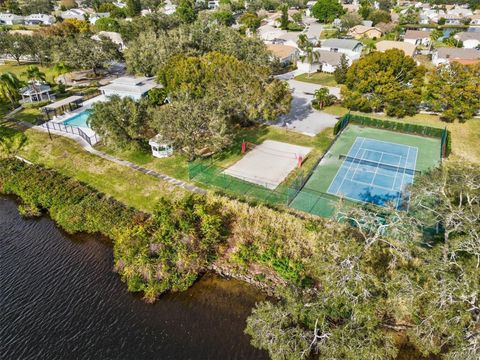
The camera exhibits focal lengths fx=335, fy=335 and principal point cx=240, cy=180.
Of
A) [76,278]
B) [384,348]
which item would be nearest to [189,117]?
[76,278]

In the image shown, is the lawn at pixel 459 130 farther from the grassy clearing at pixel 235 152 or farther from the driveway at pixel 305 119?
the grassy clearing at pixel 235 152

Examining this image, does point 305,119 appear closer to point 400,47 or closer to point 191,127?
point 191,127

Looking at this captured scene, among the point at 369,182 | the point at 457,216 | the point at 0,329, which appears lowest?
the point at 0,329

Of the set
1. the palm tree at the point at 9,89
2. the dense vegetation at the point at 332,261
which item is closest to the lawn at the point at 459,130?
the dense vegetation at the point at 332,261

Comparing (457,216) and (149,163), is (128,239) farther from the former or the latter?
(457,216)

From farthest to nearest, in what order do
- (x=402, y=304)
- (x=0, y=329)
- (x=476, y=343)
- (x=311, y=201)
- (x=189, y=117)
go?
1. (x=189, y=117)
2. (x=311, y=201)
3. (x=0, y=329)
4. (x=402, y=304)
5. (x=476, y=343)

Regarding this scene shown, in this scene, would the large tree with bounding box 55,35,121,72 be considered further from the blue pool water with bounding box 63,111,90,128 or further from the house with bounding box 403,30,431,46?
the house with bounding box 403,30,431,46

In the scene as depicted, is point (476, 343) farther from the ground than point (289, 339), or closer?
farther from the ground

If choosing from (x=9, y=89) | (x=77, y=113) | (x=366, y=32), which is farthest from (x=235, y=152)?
(x=366, y=32)
